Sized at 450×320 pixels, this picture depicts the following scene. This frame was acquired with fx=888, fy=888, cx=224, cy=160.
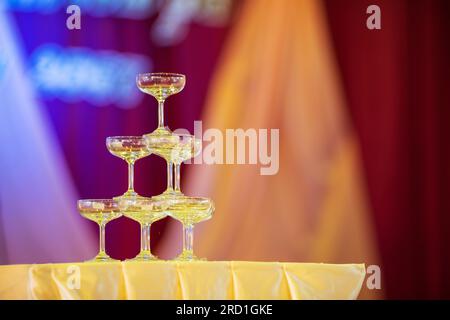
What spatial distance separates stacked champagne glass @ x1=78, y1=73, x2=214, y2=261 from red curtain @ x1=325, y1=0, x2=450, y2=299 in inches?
62.0

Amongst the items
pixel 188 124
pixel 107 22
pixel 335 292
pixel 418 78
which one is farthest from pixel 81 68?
pixel 335 292

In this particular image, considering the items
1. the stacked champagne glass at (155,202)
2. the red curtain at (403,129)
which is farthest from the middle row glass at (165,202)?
the red curtain at (403,129)

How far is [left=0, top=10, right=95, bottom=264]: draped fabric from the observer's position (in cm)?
423

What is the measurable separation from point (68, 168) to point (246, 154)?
0.87 meters

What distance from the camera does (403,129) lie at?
4.46m

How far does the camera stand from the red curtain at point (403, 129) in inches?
174

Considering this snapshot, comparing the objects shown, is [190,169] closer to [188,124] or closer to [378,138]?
[188,124]

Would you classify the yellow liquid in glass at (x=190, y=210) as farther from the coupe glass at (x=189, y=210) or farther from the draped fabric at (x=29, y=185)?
the draped fabric at (x=29, y=185)

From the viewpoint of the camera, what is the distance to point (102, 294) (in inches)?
103

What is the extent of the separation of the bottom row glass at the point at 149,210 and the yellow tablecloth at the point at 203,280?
20 cm

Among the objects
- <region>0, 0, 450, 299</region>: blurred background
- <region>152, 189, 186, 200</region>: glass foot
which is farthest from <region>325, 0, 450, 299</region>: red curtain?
<region>152, 189, 186, 200</region>: glass foot

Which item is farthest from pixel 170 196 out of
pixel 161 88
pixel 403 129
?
pixel 403 129

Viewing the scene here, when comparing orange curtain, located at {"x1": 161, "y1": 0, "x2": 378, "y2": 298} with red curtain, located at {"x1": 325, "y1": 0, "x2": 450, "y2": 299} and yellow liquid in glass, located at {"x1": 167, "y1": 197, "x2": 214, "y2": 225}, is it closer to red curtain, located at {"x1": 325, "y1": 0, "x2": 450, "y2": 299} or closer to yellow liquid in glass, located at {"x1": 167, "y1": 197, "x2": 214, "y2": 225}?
red curtain, located at {"x1": 325, "y1": 0, "x2": 450, "y2": 299}

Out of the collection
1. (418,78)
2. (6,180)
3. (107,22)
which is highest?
(107,22)
